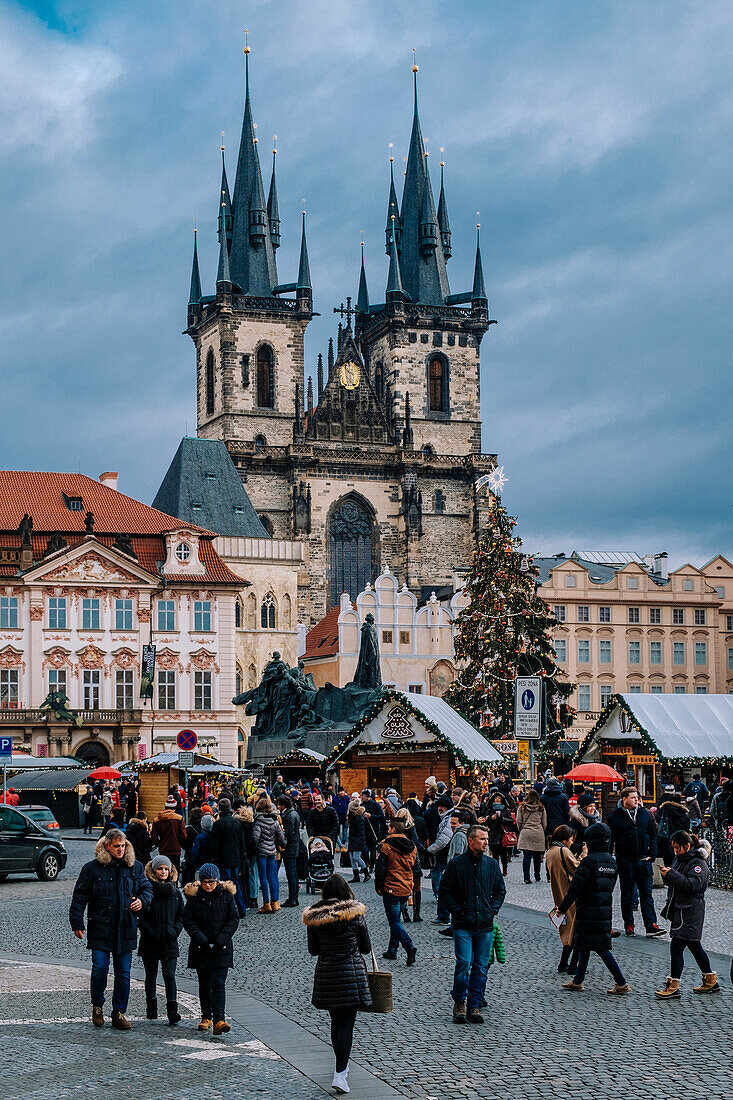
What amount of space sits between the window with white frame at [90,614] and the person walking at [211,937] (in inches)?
1772

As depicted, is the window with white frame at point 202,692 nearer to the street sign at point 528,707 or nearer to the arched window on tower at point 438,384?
the street sign at point 528,707

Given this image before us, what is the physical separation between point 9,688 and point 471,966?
44.9m

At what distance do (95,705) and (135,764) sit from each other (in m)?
18.6

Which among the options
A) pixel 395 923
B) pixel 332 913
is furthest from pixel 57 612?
pixel 332 913

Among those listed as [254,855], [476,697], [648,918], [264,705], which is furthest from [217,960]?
[476,697]

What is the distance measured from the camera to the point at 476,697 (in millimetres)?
Result: 45812

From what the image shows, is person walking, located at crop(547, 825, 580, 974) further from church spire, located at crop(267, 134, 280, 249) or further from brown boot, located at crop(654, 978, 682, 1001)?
church spire, located at crop(267, 134, 280, 249)

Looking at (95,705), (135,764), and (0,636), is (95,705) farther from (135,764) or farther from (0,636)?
(135,764)

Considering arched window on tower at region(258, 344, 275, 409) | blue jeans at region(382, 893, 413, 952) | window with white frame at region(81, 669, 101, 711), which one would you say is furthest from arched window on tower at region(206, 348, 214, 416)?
blue jeans at region(382, 893, 413, 952)

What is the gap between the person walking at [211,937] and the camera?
1109 cm

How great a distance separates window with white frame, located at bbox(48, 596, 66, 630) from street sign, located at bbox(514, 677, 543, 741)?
35713 mm

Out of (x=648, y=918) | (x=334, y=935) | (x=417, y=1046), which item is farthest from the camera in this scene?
(x=648, y=918)

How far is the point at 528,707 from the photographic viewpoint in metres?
21.6

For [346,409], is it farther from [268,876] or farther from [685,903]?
[685,903]
